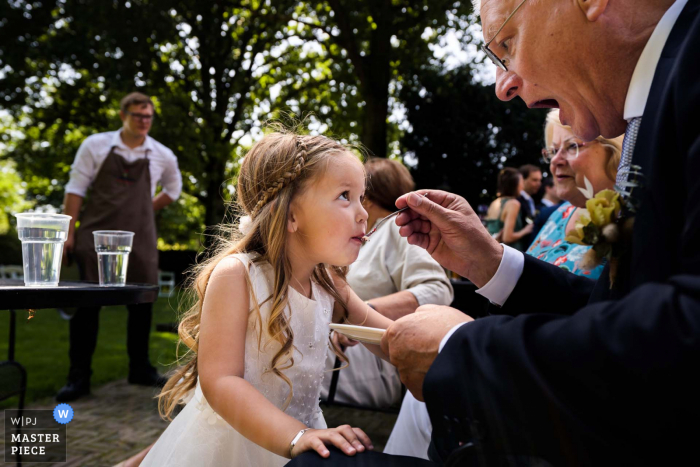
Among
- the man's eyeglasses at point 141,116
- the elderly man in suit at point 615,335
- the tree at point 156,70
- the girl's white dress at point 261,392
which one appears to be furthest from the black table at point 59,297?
the tree at point 156,70

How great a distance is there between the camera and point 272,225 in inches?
81.2

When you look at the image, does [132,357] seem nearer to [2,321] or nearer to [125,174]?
[125,174]

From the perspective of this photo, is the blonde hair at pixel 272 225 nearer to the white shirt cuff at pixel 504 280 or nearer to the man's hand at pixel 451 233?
the man's hand at pixel 451 233

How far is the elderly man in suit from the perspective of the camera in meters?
0.93

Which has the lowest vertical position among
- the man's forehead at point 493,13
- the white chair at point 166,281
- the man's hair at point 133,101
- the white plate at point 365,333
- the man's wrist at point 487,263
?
the white chair at point 166,281

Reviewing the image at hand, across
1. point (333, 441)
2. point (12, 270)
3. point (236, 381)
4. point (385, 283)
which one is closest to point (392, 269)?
point (385, 283)

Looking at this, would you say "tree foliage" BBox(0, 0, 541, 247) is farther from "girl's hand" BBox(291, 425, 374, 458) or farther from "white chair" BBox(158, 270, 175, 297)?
"girl's hand" BBox(291, 425, 374, 458)

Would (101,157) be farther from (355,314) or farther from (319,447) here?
(319,447)

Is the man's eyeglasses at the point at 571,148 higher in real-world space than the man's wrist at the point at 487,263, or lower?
higher

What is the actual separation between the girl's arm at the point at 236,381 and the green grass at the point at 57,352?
2016 millimetres

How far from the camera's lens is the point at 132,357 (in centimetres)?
545

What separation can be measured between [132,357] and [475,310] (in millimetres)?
3401

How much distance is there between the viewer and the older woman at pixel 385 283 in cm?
310

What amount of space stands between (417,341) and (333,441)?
37 centimetres
